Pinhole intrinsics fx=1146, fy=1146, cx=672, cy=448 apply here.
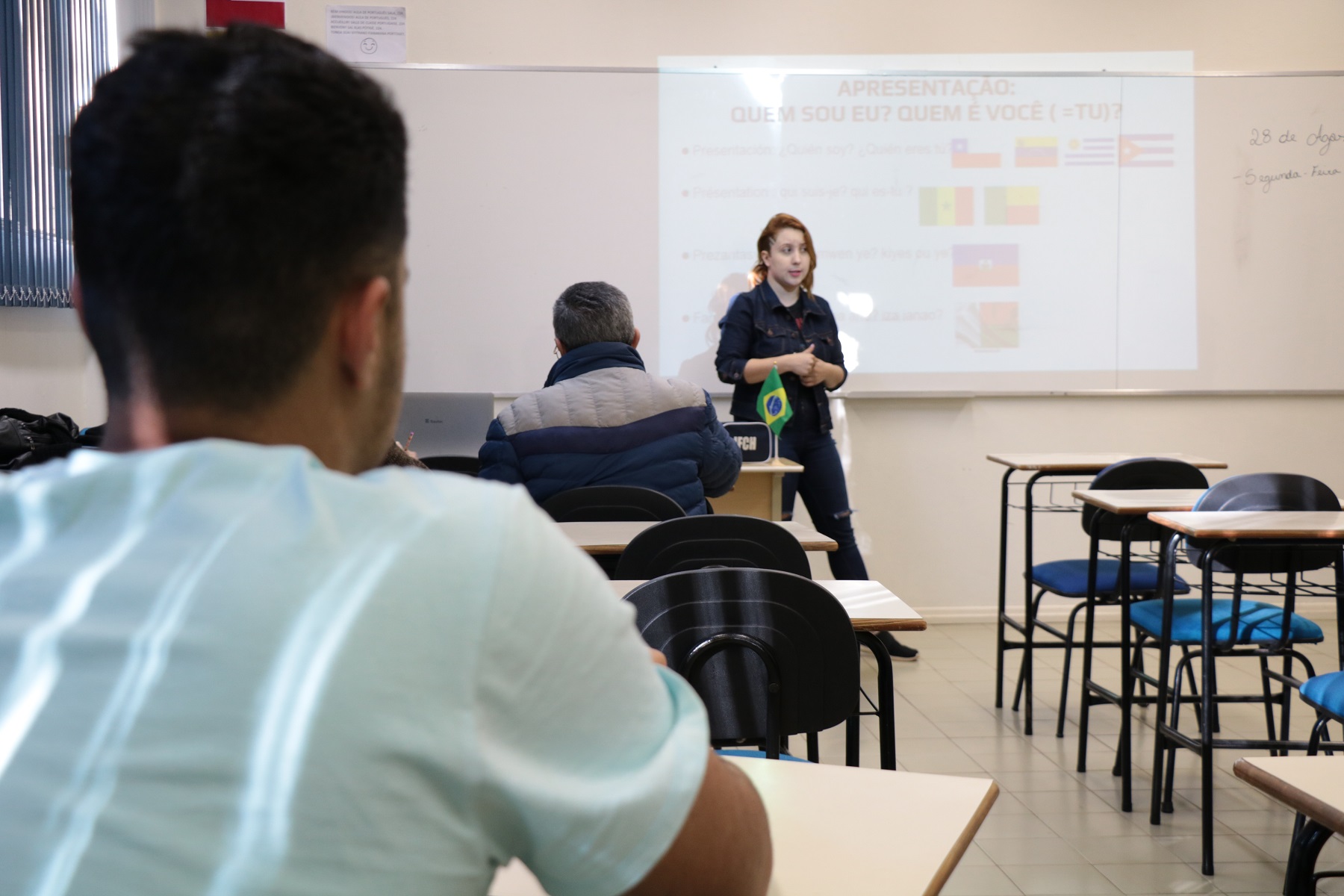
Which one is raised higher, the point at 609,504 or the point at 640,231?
the point at 640,231

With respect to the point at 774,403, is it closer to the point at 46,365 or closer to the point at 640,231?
the point at 640,231

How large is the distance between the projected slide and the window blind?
2.30 metres

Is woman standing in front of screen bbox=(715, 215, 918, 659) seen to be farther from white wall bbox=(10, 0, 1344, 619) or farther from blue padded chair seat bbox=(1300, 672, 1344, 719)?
blue padded chair seat bbox=(1300, 672, 1344, 719)

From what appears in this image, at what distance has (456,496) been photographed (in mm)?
536

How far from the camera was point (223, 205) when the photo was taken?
1.76 ft

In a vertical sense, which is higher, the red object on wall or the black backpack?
the red object on wall

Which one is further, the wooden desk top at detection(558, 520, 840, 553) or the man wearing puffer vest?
the man wearing puffer vest

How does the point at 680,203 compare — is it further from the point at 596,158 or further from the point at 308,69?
the point at 308,69

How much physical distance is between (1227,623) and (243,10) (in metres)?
4.40

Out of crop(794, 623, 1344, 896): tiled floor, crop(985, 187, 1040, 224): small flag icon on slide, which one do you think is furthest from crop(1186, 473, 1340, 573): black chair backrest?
crop(985, 187, 1040, 224): small flag icon on slide

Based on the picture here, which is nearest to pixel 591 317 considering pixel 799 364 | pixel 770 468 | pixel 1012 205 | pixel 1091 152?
pixel 770 468

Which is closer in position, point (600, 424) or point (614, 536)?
point (614, 536)

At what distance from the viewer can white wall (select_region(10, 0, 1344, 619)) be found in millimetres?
4926

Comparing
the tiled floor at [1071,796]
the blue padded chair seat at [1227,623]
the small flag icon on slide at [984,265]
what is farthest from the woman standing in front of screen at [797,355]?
the blue padded chair seat at [1227,623]
